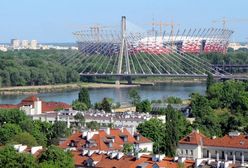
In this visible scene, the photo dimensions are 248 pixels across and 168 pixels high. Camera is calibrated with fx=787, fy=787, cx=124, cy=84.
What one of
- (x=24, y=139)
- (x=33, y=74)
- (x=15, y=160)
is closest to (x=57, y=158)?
(x=15, y=160)

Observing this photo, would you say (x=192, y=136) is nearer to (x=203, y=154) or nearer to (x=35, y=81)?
(x=203, y=154)

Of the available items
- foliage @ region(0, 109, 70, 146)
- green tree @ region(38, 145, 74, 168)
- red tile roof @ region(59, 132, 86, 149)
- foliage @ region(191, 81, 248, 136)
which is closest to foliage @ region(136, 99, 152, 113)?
foliage @ region(191, 81, 248, 136)

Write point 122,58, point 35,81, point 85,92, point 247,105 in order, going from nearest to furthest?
point 247,105
point 85,92
point 35,81
point 122,58

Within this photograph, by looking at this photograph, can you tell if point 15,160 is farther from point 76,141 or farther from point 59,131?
point 59,131

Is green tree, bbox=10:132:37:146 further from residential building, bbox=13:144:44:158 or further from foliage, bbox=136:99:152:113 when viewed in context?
foliage, bbox=136:99:152:113

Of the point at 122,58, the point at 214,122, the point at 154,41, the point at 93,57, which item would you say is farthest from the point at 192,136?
the point at 154,41

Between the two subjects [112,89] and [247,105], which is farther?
[112,89]
